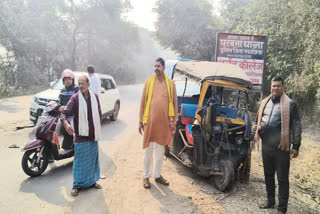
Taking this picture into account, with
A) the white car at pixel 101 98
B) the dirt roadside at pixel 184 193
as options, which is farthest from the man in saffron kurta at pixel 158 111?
the white car at pixel 101 98

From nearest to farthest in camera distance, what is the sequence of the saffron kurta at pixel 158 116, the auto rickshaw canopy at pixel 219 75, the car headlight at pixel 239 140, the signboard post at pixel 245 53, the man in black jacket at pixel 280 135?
the man in black jacket at pixel 280 135 → the saffron kurta at pixel 158 116 → the auto rickshaw canopy at pixel 219 75 → the car headlight at pixel 239 140 → the signboard post at pixel 245 53

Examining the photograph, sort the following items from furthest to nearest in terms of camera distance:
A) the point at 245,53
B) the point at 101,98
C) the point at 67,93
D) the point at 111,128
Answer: the point at 245,53 → the point at 111,128 → the point at 101,98 → the point at 67,93

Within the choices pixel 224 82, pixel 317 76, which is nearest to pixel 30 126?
pixel 224 82

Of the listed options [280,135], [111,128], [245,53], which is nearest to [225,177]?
[280,135]

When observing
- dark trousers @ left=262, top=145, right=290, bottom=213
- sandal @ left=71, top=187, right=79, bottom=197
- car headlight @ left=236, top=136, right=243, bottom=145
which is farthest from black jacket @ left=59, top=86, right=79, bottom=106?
dark trousers @ left=262, top=145, right=290, bottom=213

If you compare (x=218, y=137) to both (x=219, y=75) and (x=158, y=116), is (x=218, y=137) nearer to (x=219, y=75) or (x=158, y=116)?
(x=219, y=75)

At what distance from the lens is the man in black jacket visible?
363 centimetres

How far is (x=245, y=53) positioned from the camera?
9539 millimetres

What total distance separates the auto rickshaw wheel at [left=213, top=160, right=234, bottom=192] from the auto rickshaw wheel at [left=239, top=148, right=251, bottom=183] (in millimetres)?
605

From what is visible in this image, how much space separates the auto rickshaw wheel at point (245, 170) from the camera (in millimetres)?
4888

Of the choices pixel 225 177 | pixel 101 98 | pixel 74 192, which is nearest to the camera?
pixel 74 192

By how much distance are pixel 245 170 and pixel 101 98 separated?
5559mm

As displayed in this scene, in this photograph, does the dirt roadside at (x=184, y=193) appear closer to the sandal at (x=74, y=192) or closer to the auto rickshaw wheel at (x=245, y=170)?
the auto rickshaw wheel at (x=245, y=170)

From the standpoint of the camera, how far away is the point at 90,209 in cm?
357
